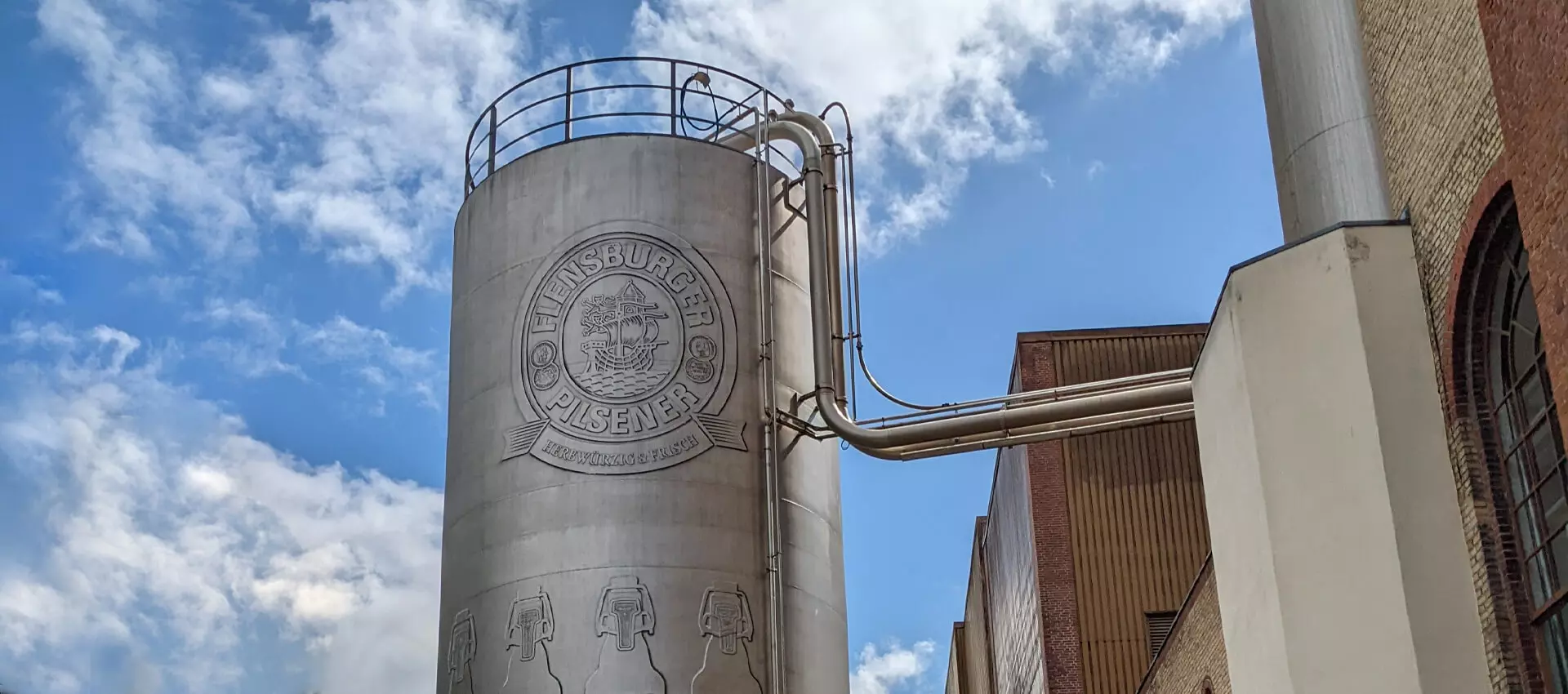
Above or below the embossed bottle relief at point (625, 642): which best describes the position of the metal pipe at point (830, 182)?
above

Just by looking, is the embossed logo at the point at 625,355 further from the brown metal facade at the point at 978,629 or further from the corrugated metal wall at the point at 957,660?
the corrugated metal wall at the point at 957,660

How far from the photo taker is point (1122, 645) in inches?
1331

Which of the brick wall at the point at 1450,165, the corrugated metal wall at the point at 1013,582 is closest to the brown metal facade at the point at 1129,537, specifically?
the corrugated metal wall at the point at 1013,582

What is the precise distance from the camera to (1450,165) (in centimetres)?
1441

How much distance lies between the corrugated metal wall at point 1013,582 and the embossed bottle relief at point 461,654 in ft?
48.1

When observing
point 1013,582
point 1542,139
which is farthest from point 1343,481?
point 1013,582

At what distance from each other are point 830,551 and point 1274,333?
9.90 m

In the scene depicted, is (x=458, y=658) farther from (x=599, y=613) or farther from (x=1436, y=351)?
(x=1436, y=351)

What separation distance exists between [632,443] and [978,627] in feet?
105

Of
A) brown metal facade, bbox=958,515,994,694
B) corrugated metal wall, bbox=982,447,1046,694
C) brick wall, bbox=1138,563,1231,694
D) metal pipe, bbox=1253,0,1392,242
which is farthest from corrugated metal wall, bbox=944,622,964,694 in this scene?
metal pipe, bbox=1253,0,1392,242

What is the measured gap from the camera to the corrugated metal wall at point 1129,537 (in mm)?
33625

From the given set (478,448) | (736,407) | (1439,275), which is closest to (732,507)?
(736,407)

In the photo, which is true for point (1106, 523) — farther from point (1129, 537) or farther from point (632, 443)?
point (632, 443)

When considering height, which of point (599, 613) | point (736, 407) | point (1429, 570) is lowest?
point (1429, 570)
